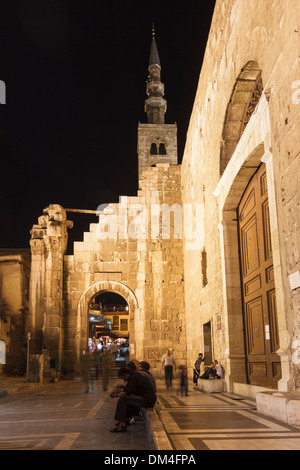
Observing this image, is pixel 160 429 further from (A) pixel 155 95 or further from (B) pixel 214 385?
(A) pixel 155 95

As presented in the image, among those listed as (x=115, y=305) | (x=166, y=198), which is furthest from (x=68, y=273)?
(x=115, y=305)

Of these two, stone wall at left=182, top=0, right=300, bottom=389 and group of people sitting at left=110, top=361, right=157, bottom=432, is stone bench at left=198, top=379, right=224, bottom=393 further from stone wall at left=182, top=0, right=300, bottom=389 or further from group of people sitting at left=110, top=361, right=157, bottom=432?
group of people sitting at left=110, top=361, right=157, bottom=432

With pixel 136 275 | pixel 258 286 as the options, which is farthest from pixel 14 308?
pixel 258 286

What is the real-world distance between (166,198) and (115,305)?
3886 centimetres

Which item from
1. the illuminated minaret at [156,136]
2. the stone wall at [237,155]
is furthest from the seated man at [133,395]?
the illuminated minaret at [156,136]

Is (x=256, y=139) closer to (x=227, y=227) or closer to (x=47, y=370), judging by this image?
(x=227, y=227)

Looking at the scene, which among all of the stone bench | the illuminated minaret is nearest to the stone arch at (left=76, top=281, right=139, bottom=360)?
the stone bench

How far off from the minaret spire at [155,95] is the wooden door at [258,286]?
117 feet

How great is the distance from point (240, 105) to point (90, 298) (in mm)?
10401

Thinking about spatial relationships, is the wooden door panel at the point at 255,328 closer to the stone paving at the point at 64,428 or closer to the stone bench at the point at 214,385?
the stone bench at the point at 214,385

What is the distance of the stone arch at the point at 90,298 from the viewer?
17.2 m

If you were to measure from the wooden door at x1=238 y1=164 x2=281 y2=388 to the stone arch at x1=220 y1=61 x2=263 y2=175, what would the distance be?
145 centimetres

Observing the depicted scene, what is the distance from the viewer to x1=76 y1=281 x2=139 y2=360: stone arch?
56.3ft

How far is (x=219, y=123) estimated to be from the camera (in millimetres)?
10477
